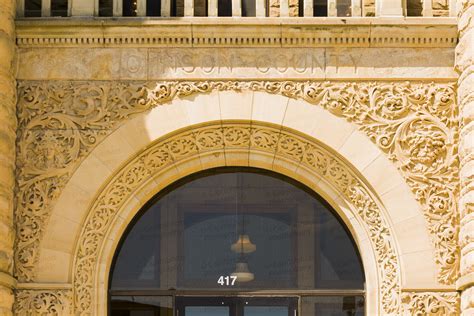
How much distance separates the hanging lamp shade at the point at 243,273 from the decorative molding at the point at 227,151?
142 centimetres

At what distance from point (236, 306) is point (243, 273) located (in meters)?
0.41

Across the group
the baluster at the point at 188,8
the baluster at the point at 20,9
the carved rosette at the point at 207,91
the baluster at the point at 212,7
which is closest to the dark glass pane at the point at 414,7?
the carved rosette at the point at 207,91

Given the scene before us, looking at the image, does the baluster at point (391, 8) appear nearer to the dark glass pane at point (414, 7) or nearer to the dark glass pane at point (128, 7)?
the dark glass pane at point (414, 7)

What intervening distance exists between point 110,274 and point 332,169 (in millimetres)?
3026

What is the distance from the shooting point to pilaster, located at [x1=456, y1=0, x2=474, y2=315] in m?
13.3

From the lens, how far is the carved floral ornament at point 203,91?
14023 millimetres

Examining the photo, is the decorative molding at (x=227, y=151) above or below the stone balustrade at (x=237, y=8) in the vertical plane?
below

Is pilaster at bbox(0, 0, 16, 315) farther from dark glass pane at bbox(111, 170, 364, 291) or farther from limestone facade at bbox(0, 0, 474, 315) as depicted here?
dark glass pane at bbox(111, 170, 364, 291)

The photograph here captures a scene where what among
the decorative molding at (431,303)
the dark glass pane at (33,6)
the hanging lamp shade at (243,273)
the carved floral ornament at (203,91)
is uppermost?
the dark glass pane at (33,6)

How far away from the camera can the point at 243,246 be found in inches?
570

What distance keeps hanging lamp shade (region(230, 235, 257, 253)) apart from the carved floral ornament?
187cm

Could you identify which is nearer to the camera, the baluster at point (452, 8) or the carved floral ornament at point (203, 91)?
the carved floral ornament at point (203, 91)

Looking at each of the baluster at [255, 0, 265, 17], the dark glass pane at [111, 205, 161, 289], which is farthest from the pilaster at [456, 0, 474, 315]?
the dark glass pane at [111, 205, 161, 289]

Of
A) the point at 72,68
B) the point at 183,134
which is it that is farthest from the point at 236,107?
the point at 72,68
